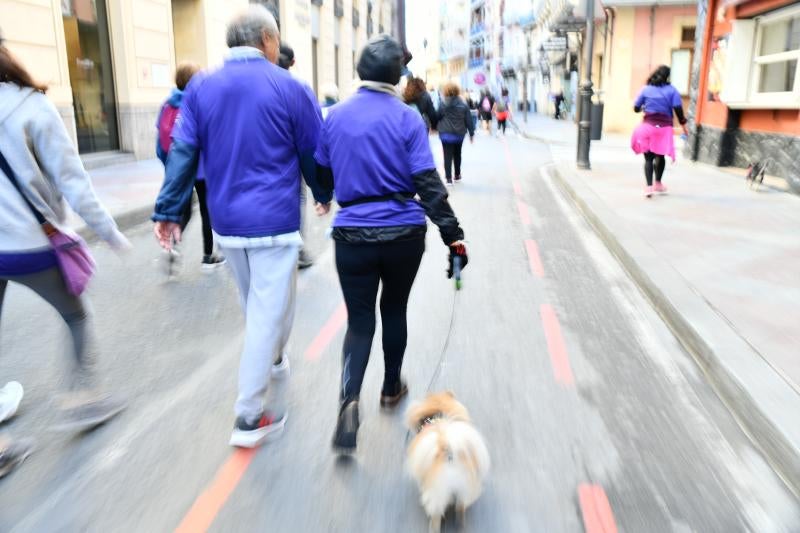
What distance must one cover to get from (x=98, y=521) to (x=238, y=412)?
2.51 ft

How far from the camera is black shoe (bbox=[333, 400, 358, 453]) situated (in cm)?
313

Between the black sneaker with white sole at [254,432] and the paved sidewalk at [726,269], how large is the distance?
237cm

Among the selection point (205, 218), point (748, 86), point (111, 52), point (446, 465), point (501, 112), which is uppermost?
point (111, 52)

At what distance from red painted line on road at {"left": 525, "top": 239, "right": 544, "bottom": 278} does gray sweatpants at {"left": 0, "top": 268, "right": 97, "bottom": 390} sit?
4.17m

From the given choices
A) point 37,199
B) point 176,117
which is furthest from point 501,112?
point 37,199

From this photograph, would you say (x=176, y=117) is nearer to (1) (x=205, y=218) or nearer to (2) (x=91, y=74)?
(1) (x=205, y=218)

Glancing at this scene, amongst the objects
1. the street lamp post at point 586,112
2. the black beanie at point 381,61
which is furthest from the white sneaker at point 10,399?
the street lamp post at point 586,112

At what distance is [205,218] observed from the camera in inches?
252

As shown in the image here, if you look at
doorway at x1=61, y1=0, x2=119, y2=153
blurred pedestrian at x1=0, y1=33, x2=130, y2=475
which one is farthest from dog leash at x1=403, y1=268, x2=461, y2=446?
doorway at x1=61, y1=0, x2=119, y2=153

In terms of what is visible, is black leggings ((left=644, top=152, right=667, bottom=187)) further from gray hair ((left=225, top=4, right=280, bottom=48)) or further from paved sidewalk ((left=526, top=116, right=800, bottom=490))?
gray hair ((left=225, top=4, right=280, bottom=48))

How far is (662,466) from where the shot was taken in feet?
10.5

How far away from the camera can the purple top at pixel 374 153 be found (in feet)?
9.75

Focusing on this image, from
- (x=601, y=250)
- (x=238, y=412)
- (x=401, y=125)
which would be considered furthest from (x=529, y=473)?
(x=601, y=250)

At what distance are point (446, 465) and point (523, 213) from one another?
7.63 metres
